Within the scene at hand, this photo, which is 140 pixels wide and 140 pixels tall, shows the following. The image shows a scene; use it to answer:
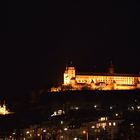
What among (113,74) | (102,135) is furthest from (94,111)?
(113,74)

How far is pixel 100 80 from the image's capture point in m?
81.8

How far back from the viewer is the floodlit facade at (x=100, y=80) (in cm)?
7969

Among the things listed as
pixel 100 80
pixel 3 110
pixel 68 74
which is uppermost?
pixel 68 74

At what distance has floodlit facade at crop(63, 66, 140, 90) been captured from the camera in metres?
79.7

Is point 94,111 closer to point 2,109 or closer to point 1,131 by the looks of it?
point 1,131

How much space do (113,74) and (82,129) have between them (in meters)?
39.0

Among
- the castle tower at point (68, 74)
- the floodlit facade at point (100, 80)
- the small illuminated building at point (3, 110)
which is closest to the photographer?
the small illuminated building at point (3, 110)

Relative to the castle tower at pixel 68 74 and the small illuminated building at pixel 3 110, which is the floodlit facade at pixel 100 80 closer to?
the castle tower at pixel 68 74

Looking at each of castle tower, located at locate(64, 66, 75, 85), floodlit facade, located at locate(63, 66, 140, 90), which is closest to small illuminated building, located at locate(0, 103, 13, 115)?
floodlit facade, located at locate(63, 66, 140, 90)

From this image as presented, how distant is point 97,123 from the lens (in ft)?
150

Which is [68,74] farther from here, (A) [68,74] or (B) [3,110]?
(B) [3,110]

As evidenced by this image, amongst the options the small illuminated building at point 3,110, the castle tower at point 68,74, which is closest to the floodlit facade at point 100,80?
the castle tower at point 68,74

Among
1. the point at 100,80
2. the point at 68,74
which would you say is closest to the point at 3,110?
the point at 68,74

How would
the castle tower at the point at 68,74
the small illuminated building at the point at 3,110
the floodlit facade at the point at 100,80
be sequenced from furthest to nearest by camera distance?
the castle tower at the point at 68,74 < the floodlit facade at the point at 100,80 < the small illuminated building at the point at 3,110
